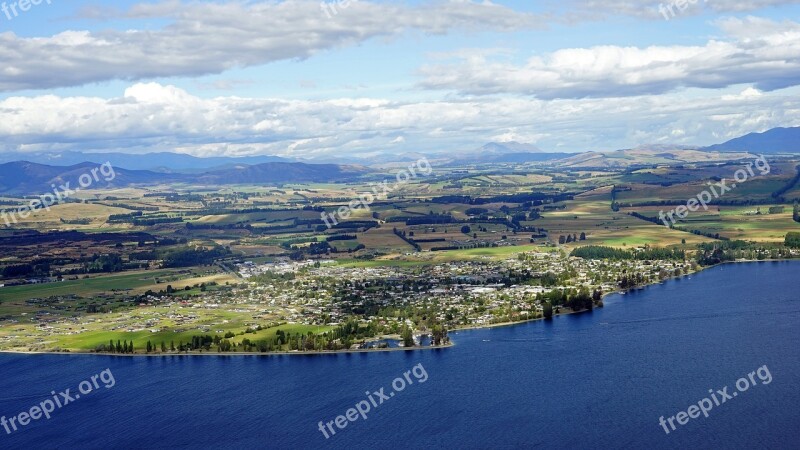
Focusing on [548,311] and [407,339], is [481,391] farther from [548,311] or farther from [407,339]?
[548,311]

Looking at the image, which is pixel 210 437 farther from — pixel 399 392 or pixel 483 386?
pixel 483 386

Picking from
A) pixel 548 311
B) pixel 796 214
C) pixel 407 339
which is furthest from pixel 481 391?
pixel 796 214

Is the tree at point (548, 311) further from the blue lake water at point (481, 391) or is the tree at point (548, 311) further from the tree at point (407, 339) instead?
the tree at point (407, 339)

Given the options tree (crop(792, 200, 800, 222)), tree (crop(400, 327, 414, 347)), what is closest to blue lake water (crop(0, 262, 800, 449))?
tree (crop(400, 327, 414, 347))

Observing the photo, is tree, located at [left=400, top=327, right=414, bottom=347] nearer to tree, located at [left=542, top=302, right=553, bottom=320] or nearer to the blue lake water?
the blue lake water

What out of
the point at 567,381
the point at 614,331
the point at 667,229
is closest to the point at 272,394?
the point at 567,381

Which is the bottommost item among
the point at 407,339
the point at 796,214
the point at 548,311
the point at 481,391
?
the point at 481,391

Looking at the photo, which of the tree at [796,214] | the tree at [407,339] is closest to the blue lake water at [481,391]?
the tree at [407,339]

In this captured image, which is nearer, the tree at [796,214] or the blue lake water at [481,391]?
the blue lake water at [481,391]
